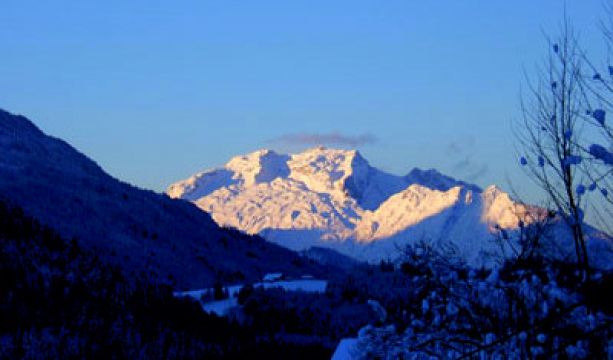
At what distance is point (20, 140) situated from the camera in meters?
69.7

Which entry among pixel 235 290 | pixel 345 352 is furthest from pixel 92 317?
pixel 345 352

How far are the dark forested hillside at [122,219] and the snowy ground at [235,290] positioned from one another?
743 centimetres

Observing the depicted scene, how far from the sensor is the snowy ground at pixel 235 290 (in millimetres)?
39544

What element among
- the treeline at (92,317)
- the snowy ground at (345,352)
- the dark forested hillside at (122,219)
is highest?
the dark forested hillside at (122,219)

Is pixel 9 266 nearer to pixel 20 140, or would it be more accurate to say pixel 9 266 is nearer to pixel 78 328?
pixel 78 328

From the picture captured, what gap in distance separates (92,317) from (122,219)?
2832cm

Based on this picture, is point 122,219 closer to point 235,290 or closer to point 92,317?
point 235,290

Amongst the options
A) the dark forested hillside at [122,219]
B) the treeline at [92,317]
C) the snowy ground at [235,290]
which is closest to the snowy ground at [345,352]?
the treeline at [92,317]

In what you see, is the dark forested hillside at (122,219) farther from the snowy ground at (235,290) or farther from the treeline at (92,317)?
the treeline at (92,317)

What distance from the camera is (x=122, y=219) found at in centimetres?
6031

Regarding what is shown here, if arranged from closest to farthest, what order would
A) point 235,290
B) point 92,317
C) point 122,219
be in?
point 92,317
point 235,290
point 122,219

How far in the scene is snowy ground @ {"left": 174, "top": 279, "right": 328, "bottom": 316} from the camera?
39.5 metres

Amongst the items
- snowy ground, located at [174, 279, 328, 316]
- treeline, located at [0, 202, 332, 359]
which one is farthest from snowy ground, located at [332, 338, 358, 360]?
snowy ground, located at [174, 279, 328, 316]

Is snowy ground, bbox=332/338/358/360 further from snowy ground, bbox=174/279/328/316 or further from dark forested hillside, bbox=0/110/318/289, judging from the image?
dark forested hillside, bbox=0/110/318/289
